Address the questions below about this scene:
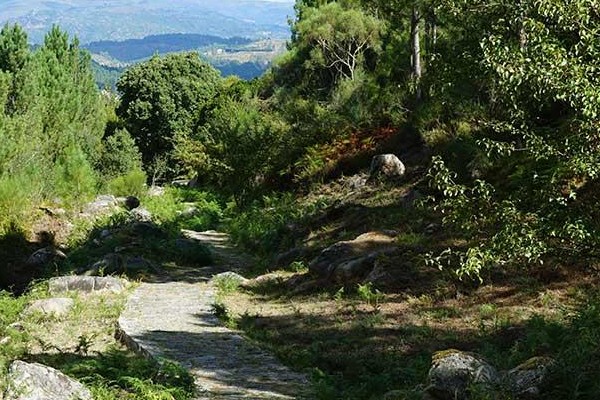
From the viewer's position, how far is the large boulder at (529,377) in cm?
553

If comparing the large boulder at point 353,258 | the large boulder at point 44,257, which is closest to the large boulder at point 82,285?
the large boulder at point 353,258

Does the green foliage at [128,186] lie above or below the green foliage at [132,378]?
below

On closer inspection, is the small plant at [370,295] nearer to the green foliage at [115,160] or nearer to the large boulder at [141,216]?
the large boulder at [141,216]

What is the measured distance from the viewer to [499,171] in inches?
528

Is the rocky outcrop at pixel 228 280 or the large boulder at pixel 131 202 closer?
the rocky outcrop at pixel 228 280

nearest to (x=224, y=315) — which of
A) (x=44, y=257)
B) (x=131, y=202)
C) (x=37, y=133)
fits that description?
(x=44, y=257)

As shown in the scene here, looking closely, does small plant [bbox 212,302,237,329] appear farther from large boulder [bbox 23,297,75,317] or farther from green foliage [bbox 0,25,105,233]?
green foliage [bbox 0,25,105,233]

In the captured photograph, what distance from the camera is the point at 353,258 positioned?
39.2 feet

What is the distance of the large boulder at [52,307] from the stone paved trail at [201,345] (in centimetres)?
108

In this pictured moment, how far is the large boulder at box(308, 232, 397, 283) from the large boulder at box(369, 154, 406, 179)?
4.55 meters

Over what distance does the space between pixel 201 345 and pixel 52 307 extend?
3.79 m

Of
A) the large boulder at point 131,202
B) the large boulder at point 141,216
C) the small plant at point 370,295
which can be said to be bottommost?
the large boulder at point 131,202

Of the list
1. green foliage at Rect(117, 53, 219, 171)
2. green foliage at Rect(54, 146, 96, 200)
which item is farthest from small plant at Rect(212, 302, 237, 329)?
green foliage at Rect(117, 53, 219, 171)

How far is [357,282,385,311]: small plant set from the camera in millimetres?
Answer: 10062
